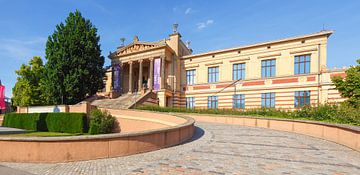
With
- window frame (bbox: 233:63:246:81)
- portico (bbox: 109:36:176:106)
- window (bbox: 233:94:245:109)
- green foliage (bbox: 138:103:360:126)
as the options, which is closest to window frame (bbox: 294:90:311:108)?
window (bbox: 233:94:245:109)

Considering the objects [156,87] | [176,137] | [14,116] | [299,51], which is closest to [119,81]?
[156,87]

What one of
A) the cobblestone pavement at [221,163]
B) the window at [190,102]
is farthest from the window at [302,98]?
the cobblestone pavement at [221,163]

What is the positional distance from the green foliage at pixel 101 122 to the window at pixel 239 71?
19.4m

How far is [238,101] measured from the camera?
3262 centimetres

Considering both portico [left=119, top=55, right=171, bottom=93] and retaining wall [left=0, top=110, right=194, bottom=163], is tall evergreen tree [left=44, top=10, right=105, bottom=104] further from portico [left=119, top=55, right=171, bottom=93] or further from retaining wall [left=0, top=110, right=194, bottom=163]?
retaining wall [left=0, top=110, right=194, bottom=163]

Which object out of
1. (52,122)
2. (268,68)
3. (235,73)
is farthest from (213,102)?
(52,122)

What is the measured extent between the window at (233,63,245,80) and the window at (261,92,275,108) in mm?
4304

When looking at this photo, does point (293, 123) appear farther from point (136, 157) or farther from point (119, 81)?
point (119, 81)

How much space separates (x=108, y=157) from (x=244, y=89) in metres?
27.3

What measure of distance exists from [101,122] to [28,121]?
1549cm

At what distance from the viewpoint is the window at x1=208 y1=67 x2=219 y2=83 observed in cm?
3538

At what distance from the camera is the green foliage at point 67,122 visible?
2511 cm

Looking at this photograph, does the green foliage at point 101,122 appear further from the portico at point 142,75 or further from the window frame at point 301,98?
the window frame at point 301,98

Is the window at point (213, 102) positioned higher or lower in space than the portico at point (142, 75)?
lower
